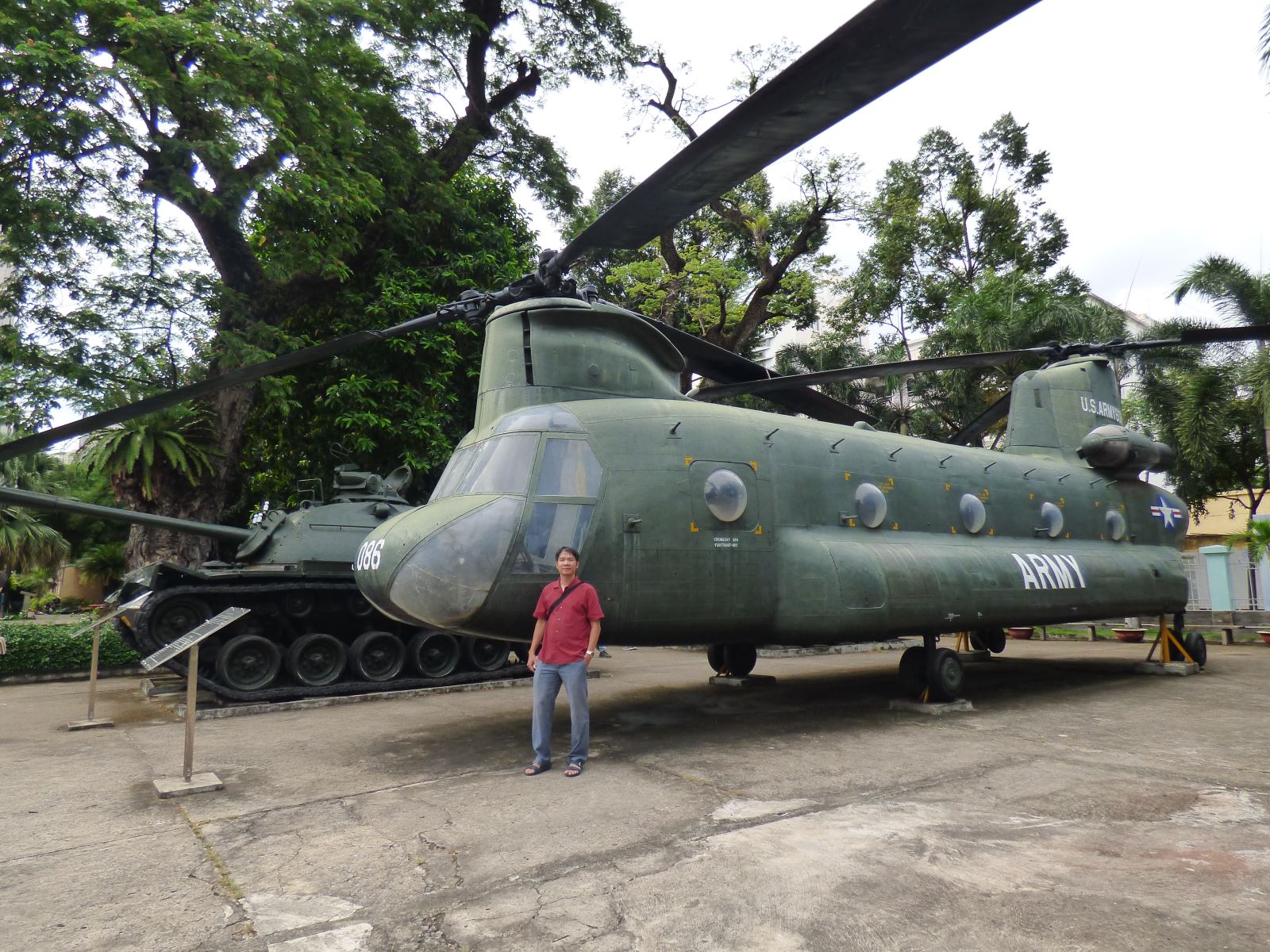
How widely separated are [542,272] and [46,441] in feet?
13.7

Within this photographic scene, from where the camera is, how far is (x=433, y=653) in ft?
35.3

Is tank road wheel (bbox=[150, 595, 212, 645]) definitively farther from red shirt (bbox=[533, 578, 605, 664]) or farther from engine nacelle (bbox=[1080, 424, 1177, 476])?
engine nacelle (bbox=[1080, 424, 1177, 476])

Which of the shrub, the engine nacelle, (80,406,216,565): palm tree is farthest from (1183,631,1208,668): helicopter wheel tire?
the shrub

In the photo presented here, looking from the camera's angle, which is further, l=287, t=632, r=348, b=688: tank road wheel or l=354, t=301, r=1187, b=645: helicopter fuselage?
l=287, t=632, r=348, b=688: tank road wheel

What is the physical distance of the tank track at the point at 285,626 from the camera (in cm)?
933

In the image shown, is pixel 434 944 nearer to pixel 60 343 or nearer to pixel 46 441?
pixel 46 441

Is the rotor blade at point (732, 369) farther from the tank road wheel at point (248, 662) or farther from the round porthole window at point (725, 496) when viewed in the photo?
the tank road wheel at point (248, 662)

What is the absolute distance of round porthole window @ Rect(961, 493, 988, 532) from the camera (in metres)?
8.86

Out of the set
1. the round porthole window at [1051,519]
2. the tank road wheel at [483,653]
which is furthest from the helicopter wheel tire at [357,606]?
the round porthole window at [1051,519]

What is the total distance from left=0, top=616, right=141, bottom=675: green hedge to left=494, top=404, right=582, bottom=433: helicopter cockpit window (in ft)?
31.6

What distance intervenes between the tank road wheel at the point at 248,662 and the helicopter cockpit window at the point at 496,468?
4364mm

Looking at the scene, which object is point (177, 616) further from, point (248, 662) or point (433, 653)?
point (433, 653)

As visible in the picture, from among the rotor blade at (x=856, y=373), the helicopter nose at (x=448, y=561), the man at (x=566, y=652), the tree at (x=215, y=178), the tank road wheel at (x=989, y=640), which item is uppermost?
the tree at (x=215, y=178)

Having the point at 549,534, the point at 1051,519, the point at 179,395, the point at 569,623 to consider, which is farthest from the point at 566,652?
the point at 1051,519
